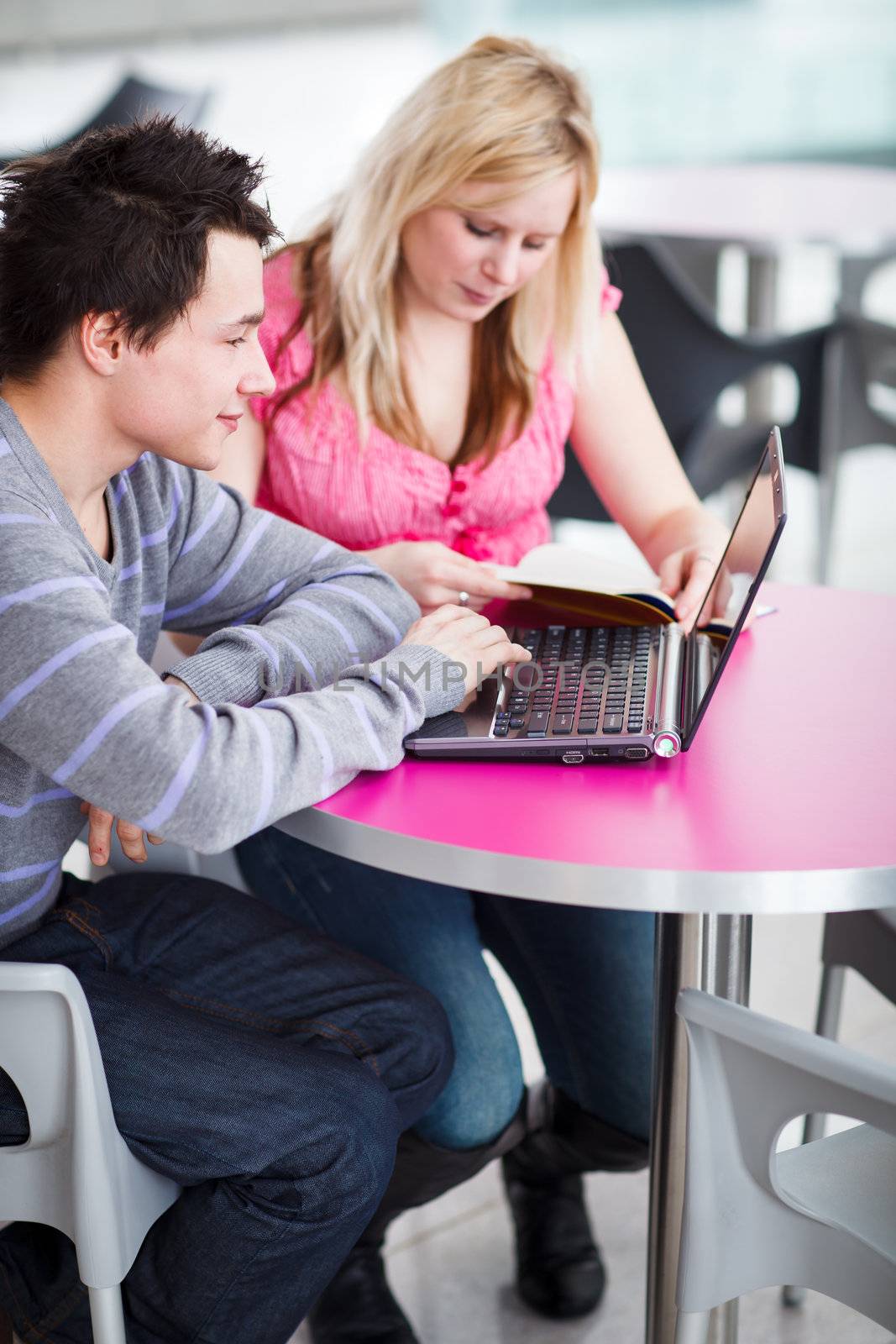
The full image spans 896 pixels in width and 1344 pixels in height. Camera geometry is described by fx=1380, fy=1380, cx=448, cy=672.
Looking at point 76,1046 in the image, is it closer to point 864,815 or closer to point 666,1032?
point 666,1032

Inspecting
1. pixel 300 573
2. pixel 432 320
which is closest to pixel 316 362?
pixel 432 320

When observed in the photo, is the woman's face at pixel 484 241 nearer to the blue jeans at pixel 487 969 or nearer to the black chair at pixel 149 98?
the blue jeans at pixel 487 969

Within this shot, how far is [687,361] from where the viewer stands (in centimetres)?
280

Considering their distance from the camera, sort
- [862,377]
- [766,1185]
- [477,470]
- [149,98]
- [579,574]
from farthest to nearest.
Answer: [149,98] → [862,377] → [477,470] → [579,574] → [766,1185]

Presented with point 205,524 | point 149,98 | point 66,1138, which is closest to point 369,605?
point 205,524

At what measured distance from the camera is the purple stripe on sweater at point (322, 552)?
130cm

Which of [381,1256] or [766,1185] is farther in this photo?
[381,1256]

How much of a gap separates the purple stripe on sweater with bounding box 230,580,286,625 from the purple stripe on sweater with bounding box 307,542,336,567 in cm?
4

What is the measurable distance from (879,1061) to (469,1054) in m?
0.58

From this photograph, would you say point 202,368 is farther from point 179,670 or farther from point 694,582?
point 694,582

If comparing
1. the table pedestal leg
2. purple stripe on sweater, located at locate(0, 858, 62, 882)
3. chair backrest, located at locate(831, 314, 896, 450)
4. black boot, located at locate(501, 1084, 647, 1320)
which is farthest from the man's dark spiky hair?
chair backrest, located at locate(831, 314, 896, 450)

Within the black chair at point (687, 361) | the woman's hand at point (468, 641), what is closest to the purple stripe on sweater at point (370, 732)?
the woman's hand at point (468, 641)

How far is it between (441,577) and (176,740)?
485 mm

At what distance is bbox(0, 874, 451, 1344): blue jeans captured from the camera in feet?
3.43
